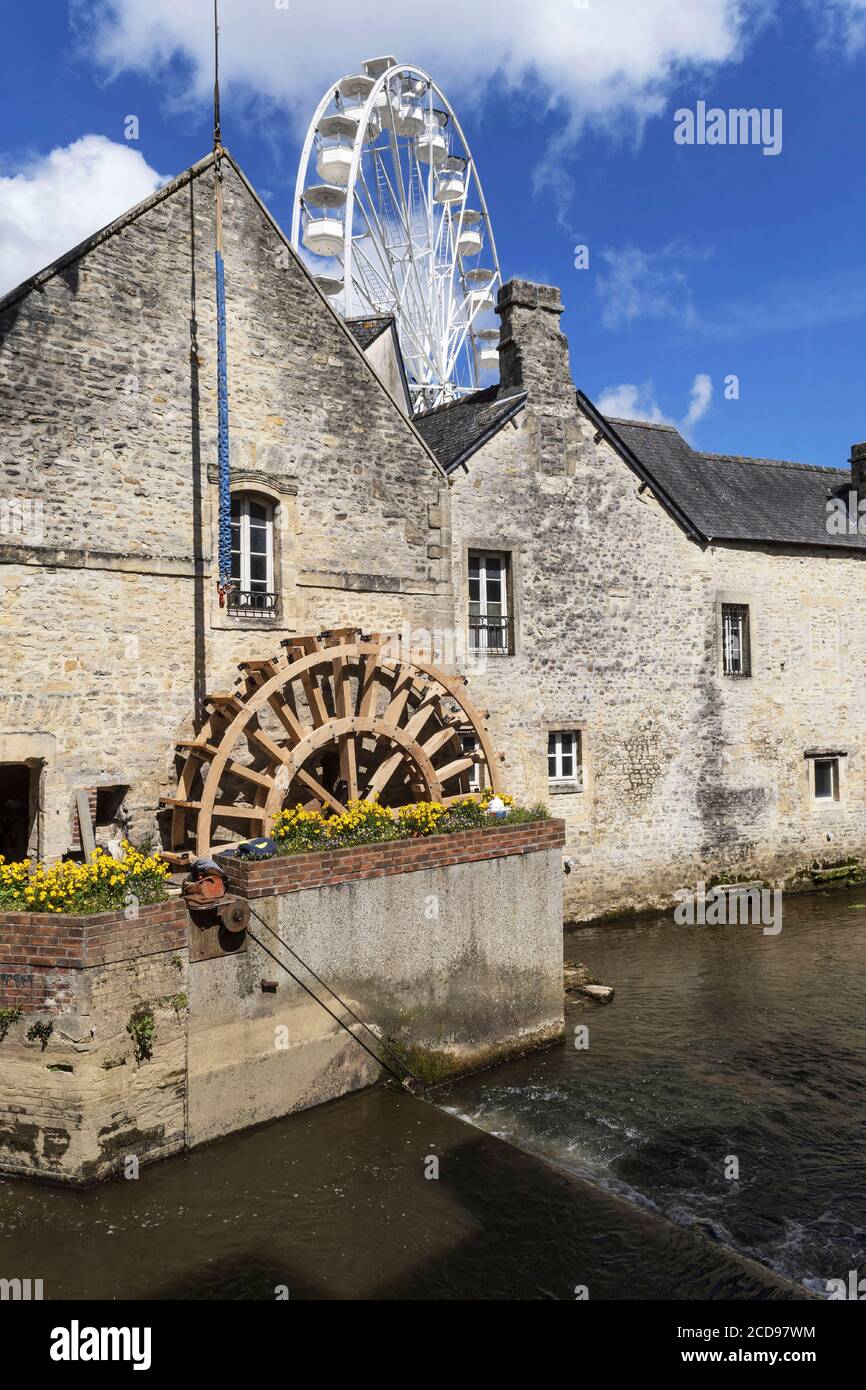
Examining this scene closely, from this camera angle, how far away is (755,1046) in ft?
30.5

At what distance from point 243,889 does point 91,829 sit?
2388mm

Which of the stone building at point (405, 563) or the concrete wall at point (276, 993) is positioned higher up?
the stone building at point (405, 563)

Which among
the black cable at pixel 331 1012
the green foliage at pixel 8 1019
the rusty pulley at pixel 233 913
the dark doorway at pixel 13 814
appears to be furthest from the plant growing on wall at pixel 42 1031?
the dark doorway at pixel 13 814

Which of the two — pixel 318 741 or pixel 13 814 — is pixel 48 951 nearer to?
pixel 318 741

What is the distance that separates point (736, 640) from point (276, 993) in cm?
1039

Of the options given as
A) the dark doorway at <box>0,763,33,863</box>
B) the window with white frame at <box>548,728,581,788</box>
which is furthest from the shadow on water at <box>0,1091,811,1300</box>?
the window with white frame at <box>548,728,581,788</box>

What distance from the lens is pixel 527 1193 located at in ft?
21.7

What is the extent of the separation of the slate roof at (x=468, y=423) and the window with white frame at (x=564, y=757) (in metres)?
4.00

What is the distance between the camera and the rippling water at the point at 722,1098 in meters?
6.42

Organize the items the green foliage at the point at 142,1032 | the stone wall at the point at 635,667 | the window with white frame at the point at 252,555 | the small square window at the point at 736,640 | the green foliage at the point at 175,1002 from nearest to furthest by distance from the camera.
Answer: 1. the green foliage at the point at 142,1032
2. the green foliage at the point at 175,1002
3. the window with white frame at the point at 252,555
4. the stone wall at the point at 635,667
5. the small square window at the point at 736,640

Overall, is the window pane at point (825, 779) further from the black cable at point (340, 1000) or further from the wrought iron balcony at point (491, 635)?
the black cable at point (340, 1000)
